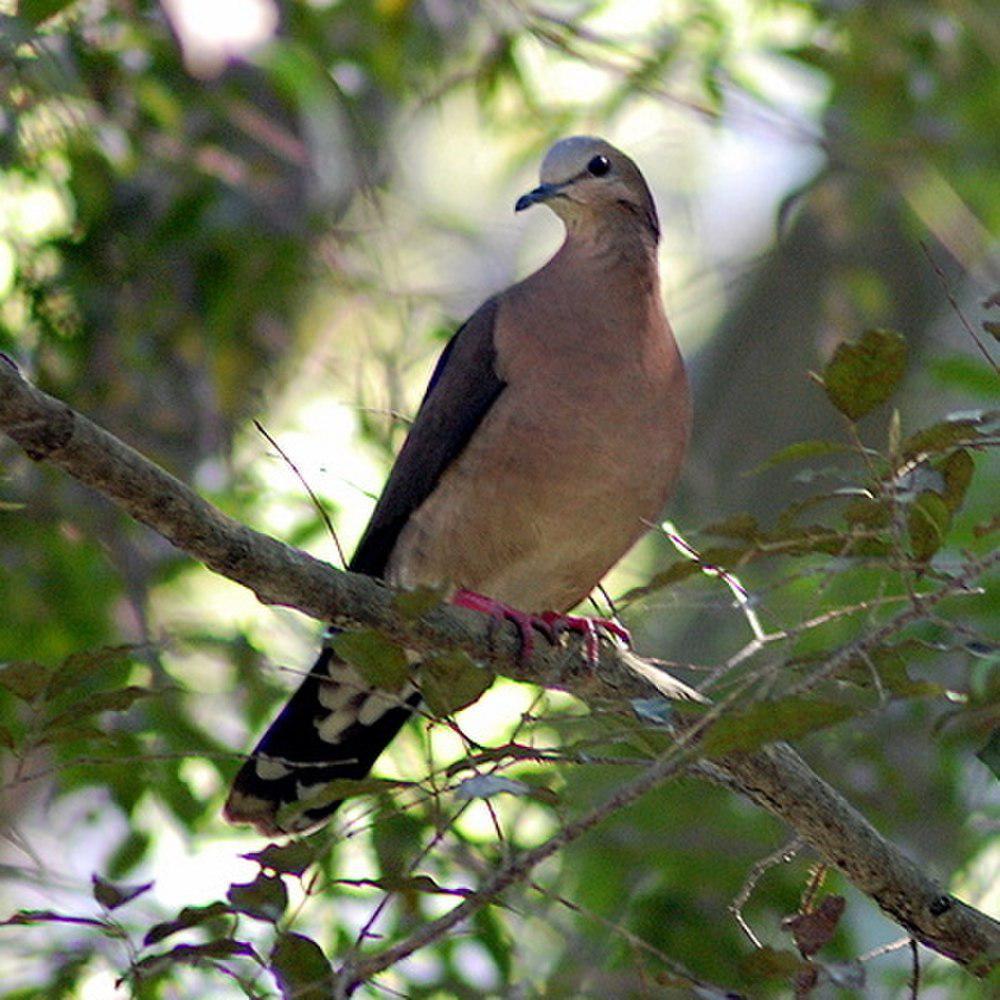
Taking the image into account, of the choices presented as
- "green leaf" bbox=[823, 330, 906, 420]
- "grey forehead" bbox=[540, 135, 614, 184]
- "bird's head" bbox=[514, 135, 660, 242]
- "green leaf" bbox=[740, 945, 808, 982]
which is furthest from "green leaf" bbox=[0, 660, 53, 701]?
"grey forehead" bbox=[540, 135, 614, 184]

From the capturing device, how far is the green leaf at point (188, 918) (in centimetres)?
208

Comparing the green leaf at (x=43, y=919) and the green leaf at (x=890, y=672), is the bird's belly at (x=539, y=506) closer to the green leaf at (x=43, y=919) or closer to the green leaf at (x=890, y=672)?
the green leaf at (x=890, y=672)

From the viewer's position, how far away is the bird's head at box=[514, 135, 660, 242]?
3.97m

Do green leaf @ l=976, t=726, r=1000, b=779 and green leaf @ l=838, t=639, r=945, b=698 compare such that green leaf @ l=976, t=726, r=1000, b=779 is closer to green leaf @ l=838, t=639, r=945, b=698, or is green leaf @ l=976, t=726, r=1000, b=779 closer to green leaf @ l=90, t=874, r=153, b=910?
green leaf @ l=838, t=639, r=945, b=698

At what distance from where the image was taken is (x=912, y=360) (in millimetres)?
5594

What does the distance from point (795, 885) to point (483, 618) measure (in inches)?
59.5

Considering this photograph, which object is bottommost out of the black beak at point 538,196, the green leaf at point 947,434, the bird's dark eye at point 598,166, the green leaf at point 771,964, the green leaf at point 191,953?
the green leaf at point 771,964

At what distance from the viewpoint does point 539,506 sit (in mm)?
3572

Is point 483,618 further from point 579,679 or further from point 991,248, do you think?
point 991,248

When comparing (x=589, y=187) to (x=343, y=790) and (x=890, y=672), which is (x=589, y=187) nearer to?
(x=890, y=672)

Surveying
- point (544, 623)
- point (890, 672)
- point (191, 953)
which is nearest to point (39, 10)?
point (544, 623)

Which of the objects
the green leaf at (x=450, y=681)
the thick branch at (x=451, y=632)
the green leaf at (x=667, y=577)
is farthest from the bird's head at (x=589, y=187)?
the green leaf at (x=450, y=681)

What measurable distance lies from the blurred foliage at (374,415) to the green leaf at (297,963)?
0.57 meters

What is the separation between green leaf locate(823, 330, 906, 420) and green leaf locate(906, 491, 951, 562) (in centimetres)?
14
